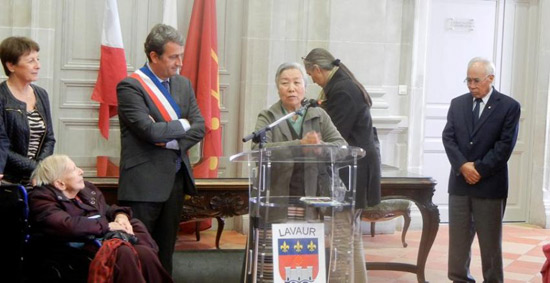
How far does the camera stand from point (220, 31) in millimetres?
7570

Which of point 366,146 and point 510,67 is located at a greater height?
point 510,67

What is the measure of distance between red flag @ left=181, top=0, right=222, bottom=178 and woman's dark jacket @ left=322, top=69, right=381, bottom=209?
7.32 feet

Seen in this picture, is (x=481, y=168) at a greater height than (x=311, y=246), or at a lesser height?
greater

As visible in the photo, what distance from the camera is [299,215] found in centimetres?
384

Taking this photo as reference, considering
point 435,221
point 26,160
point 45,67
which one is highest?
point 45,67

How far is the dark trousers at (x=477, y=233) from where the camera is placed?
5.46 meters

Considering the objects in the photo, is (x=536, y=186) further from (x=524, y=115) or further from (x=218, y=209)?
(x=218, y=209)

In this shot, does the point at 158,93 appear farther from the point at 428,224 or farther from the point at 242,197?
the point at 428,224

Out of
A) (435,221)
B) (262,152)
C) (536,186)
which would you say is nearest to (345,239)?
(262,152)

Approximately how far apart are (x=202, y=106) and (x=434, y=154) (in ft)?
8.46

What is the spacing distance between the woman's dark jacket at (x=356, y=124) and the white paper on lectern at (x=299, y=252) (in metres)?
1.06

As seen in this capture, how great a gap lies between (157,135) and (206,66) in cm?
273

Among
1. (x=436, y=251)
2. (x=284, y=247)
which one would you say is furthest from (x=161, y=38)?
(x=436, y=251)

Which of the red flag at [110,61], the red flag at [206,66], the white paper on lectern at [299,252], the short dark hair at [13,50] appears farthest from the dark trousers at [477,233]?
the red flag at [110,61]
